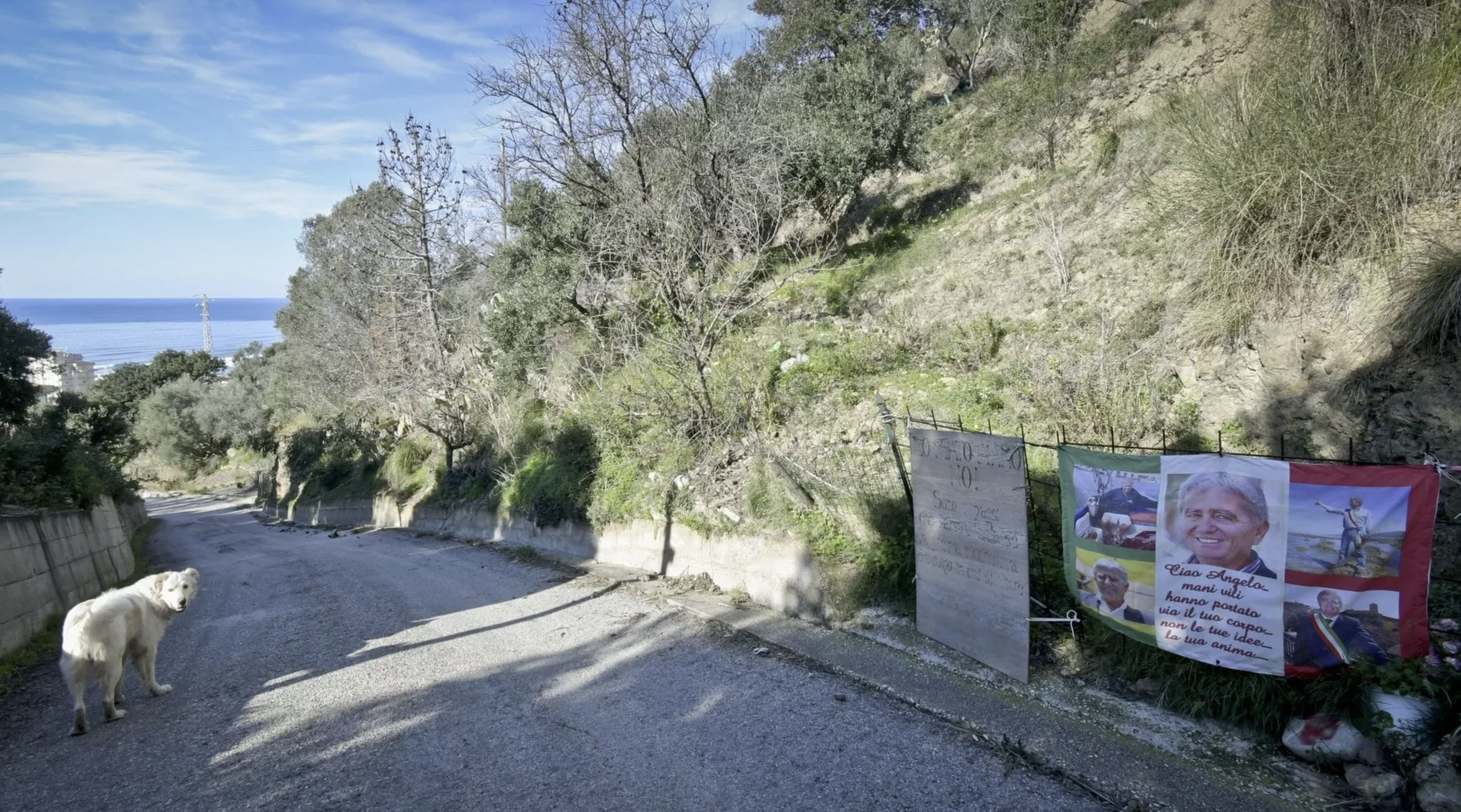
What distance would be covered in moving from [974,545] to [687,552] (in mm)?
4139

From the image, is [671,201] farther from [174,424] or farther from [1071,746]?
[174,424]

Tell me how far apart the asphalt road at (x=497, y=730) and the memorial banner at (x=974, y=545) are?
2.97ft

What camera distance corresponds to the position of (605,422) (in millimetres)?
12023

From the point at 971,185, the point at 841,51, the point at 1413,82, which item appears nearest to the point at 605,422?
the point at 1413,82

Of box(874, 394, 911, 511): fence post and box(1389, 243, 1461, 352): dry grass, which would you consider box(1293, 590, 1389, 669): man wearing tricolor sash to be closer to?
box(1389, 243, 1461, 352): dry grass

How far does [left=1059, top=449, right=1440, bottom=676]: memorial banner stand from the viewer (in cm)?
369

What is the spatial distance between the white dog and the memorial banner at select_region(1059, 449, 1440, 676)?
6.96 metres

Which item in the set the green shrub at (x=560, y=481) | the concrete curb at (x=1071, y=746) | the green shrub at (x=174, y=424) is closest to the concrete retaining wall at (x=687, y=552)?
the green shrub at (x=560, y=481)

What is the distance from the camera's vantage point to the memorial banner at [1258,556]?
3.69 m

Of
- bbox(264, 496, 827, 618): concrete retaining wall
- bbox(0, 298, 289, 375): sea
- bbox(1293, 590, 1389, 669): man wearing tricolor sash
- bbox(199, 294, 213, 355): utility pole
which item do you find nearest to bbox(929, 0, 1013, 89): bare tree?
bbox(264, 496, 827, 618): concrete retaining wall

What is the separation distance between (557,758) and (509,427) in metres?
12.7

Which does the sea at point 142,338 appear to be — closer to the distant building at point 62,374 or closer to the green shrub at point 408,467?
the distant building at point 62,374

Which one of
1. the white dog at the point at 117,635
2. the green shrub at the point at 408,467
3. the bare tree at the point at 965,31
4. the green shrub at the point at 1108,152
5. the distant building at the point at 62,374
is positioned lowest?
the green shrub at the point at 408,467

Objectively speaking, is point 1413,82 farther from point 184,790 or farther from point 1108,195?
point 184,790
